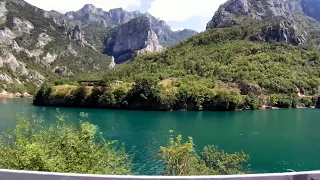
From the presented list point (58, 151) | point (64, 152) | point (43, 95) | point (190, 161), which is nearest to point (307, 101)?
point (43, 95)

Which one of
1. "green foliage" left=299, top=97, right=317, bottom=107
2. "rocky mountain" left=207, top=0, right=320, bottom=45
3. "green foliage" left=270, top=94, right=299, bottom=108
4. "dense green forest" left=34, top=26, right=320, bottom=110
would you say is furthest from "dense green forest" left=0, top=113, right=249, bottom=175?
"rocky mountain" left=207, top=0, right=320, bottom=45

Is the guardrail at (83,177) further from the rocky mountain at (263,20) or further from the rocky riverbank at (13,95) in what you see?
the rocky riverbank at (13,95)

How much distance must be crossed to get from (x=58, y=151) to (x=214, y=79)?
95.8 meters

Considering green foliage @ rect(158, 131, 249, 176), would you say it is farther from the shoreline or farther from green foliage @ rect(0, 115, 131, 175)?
the shoreline

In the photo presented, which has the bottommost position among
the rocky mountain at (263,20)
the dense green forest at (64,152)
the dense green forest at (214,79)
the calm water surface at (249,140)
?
the calm water surface at (249,140)

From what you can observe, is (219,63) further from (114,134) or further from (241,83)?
(114,134)

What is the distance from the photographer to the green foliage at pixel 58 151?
960 centimetres

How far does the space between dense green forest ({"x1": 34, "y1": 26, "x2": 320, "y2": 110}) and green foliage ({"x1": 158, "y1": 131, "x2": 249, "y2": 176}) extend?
68.6 m

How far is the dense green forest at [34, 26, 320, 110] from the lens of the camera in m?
91.3

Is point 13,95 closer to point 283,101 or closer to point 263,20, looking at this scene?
point 283,101

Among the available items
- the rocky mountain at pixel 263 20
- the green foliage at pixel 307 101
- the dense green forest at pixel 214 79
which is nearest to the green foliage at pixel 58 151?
the dense green forest at pixel 214 79

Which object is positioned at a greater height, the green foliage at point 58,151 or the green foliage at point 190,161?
the green foliage at point 58,151

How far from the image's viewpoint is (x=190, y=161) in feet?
55.0

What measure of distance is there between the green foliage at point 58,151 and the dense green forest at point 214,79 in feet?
249
